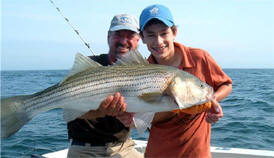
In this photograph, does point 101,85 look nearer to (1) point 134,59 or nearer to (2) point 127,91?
(2) point 127,91

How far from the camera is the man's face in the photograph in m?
4.71

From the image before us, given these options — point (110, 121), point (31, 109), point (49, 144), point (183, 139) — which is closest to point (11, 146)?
point (49, 144)

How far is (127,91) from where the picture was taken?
133 inches

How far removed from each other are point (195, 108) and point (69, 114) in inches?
60.3

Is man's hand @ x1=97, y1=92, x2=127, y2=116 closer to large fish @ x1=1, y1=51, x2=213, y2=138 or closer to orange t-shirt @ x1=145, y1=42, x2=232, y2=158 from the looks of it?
large fish @ x1=1, y1=51, x2=213, y2=138

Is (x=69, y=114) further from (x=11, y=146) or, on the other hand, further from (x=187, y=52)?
(x=11, y=146)

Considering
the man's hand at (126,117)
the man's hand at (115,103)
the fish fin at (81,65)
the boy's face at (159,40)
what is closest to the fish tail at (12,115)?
the fish fin at (81,65)

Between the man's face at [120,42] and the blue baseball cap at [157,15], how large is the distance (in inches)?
33.6

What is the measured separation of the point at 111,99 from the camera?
336 centimetres

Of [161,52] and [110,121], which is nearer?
[161,52]

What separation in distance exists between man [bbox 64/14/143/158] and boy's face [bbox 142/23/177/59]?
2.34 feet

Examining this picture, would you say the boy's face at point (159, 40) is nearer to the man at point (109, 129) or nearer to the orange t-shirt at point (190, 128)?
the orange t-shirt at point (190, 128)

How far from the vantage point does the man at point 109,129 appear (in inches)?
170

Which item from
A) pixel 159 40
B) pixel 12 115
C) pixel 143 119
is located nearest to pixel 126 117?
pixel 143 119
